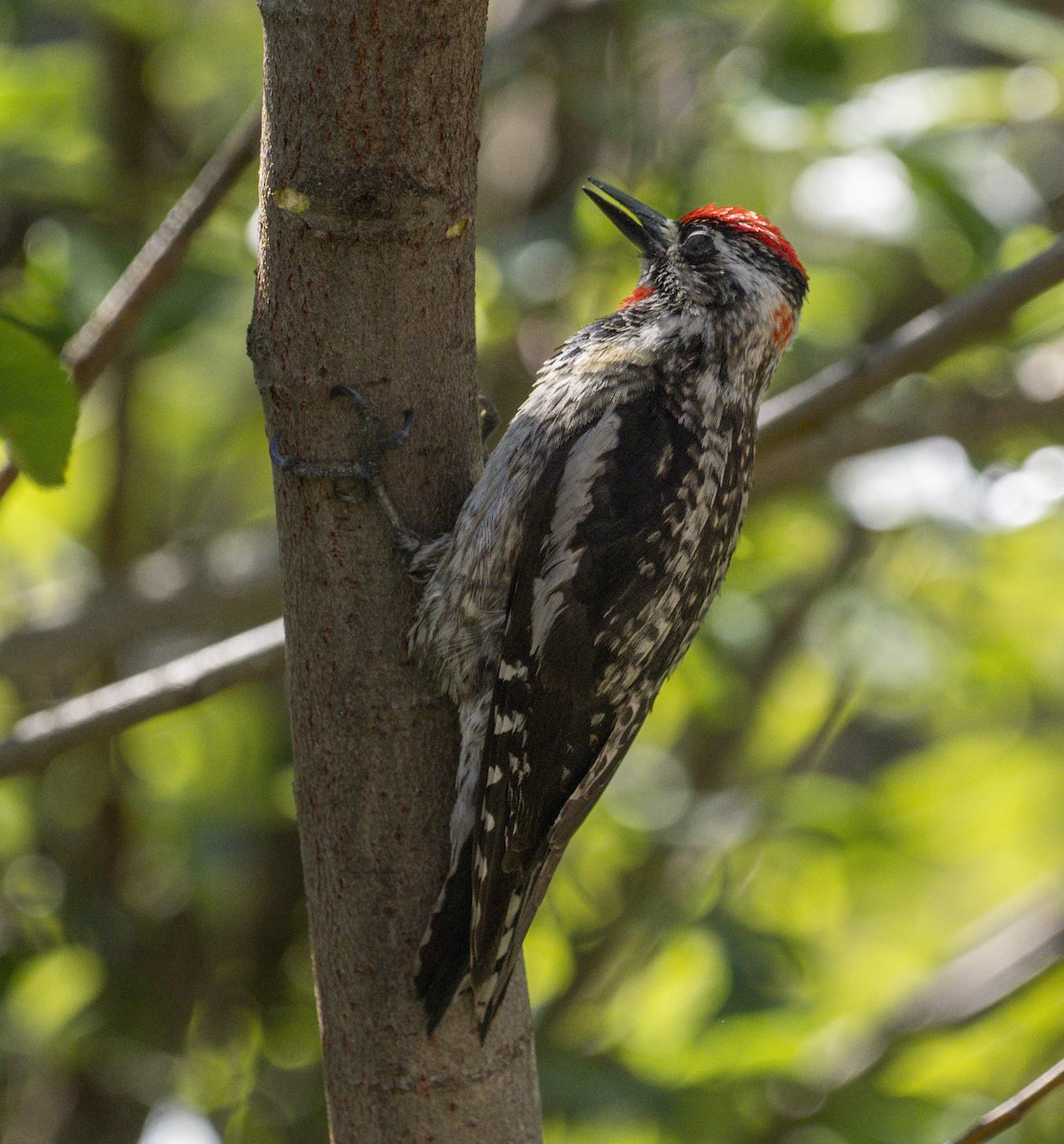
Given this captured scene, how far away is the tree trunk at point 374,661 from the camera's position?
1.71m

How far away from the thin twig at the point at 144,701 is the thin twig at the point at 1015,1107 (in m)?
1.31

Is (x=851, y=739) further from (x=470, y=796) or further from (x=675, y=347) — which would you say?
(x=470, y=796)

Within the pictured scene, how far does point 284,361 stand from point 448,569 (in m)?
0.47

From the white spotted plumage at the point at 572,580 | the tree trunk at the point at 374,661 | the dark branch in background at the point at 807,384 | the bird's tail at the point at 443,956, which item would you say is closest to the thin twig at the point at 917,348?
the dark branch in background at the point at 807,384

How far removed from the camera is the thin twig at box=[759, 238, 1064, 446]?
2324 mm

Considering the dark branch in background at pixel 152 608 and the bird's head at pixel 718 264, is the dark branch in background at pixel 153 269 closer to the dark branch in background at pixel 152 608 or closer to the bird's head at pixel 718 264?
the bird's head at pixel 718 264

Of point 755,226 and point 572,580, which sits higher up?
point 755,226

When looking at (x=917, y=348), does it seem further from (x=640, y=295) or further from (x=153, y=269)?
(x=153, y=269)

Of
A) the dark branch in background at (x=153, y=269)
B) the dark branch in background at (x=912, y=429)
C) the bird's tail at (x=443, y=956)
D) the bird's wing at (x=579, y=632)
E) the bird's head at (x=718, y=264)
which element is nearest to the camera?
the bird's tail at (x=443, y=956)

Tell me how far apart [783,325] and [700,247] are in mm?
232

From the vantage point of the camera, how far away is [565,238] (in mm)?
3061

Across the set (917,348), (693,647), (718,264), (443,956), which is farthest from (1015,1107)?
(693,647)

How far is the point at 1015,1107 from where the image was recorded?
1.52 meters

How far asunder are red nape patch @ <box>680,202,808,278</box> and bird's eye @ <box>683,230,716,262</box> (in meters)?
0.03
